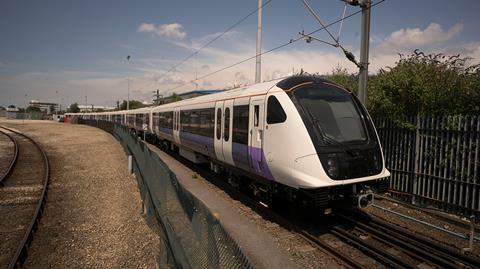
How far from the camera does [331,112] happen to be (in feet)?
23.3

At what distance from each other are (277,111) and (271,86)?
0.89 metres

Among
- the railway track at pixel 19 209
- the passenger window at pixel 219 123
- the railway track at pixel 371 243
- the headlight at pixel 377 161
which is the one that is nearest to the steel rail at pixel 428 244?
the railway track at pixel 371 243

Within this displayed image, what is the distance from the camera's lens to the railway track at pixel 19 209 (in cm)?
650

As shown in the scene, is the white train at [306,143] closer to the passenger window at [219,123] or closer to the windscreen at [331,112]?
the windscreen at [331,112]

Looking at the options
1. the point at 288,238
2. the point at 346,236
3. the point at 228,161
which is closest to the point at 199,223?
the point at 288,238

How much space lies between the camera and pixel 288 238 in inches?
273

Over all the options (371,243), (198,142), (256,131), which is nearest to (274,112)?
(256,131)

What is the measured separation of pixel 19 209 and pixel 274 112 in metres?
7.32

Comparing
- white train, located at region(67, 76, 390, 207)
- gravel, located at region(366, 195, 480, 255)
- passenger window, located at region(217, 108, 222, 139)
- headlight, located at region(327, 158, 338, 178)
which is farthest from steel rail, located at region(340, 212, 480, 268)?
passenger window, located at region(217, 108, 222, 139)

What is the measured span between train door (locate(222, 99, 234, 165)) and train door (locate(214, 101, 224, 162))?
26 cm

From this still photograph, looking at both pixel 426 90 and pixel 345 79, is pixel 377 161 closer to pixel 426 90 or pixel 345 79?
pixel 426 90

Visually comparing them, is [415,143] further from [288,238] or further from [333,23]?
[288,238]

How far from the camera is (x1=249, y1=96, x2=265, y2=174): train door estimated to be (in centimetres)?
767

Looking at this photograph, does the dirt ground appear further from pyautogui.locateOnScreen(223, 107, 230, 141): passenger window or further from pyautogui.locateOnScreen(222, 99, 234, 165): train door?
pyautogui.locateOnScreen(223, 107, 230, 141): passenger window
